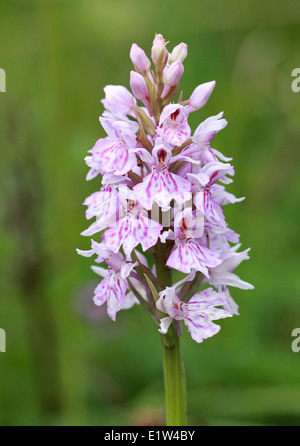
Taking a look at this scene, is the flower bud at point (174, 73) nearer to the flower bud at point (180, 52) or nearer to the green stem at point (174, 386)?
the flower bud at point (180, 52)

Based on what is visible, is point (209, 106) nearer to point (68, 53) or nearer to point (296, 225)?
point (296, 225)

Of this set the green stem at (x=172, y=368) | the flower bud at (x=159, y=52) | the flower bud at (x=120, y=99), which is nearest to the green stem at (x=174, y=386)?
the green stem at (x=172, y=368)

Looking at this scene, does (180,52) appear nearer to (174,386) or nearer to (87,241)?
(174,386)

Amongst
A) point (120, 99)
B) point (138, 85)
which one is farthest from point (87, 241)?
point (138, 85)

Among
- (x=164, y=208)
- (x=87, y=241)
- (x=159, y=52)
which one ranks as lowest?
(x=164, y=208)

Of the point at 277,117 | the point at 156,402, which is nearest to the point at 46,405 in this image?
the point at 156,402
